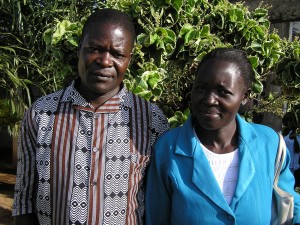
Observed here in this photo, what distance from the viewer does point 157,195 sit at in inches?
66.5

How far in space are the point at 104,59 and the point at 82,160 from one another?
390mm

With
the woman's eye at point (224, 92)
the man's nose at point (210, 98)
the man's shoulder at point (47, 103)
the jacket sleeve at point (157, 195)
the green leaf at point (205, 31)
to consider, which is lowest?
the jacket sleeve at point (157, 195)

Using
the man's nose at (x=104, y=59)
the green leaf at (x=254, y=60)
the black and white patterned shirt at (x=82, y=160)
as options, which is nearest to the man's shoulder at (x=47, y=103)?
the black and white patterned shirt at (x=82, y=160)

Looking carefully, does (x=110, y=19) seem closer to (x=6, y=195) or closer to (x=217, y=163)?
(x=217, y=163)

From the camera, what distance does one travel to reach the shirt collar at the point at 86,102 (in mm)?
1681

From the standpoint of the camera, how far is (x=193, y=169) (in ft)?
5.34

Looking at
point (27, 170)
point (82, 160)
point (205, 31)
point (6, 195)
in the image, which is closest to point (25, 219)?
point (27, 170)

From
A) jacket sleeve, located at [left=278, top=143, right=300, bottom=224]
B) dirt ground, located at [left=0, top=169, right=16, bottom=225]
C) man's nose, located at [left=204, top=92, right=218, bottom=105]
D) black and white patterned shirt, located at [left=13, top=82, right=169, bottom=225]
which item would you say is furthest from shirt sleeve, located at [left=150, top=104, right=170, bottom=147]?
dirt ground, located at [left=0, top=169, right=16, bottom=225]

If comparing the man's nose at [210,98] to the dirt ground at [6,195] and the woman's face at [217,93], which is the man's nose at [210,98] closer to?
the woman's face at [217,93]

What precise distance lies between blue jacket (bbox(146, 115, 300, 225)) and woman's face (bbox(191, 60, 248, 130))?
11cm

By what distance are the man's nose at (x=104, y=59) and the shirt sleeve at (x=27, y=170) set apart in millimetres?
344

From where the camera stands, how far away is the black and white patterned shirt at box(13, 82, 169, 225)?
160cm

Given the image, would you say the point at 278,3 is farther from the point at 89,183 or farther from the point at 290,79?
the point at 89,183

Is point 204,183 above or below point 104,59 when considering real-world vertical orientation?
below
